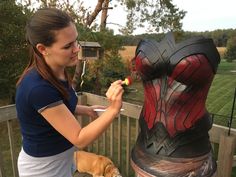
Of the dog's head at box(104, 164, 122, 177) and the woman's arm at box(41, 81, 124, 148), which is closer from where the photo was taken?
the woman's arm at box(41, 81, 124, 148)

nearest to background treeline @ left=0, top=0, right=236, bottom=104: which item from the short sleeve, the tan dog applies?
the tan dog

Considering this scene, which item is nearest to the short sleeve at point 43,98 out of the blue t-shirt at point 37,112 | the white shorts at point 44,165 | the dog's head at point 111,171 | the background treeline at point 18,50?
the blue t-shirt at point 37,112

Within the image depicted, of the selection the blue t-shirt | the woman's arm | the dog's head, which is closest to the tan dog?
the dog's head

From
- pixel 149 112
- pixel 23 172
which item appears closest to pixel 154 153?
pixel 149 112

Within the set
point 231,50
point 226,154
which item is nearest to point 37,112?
point 231,50

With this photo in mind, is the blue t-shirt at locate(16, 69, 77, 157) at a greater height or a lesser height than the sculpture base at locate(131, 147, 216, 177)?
greater

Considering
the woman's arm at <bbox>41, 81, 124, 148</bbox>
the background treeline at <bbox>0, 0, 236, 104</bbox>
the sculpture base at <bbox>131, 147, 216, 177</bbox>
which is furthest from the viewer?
the background treeline at <bbox>0, 0, 236, 104</bbox>

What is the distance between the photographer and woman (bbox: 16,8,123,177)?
1090 mm

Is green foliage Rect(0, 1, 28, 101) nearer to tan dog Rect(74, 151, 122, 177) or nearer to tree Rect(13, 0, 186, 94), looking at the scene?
tree Rect(13, 0, 186, 94)

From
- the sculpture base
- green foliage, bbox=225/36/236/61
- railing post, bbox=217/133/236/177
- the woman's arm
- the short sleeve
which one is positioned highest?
green foliage, bbox=225/36/236/61

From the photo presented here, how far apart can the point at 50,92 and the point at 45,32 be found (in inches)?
8.8

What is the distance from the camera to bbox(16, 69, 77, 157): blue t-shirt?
109cm

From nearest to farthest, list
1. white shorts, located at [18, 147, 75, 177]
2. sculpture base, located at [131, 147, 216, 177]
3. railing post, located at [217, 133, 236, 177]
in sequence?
sculpture base, located at [131, 147, 216, 177] < white shorts, located at [18, 147, 75, 177] < railing post, located at [217, 133, 236, 177]

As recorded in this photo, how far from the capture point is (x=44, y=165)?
4.37ft
